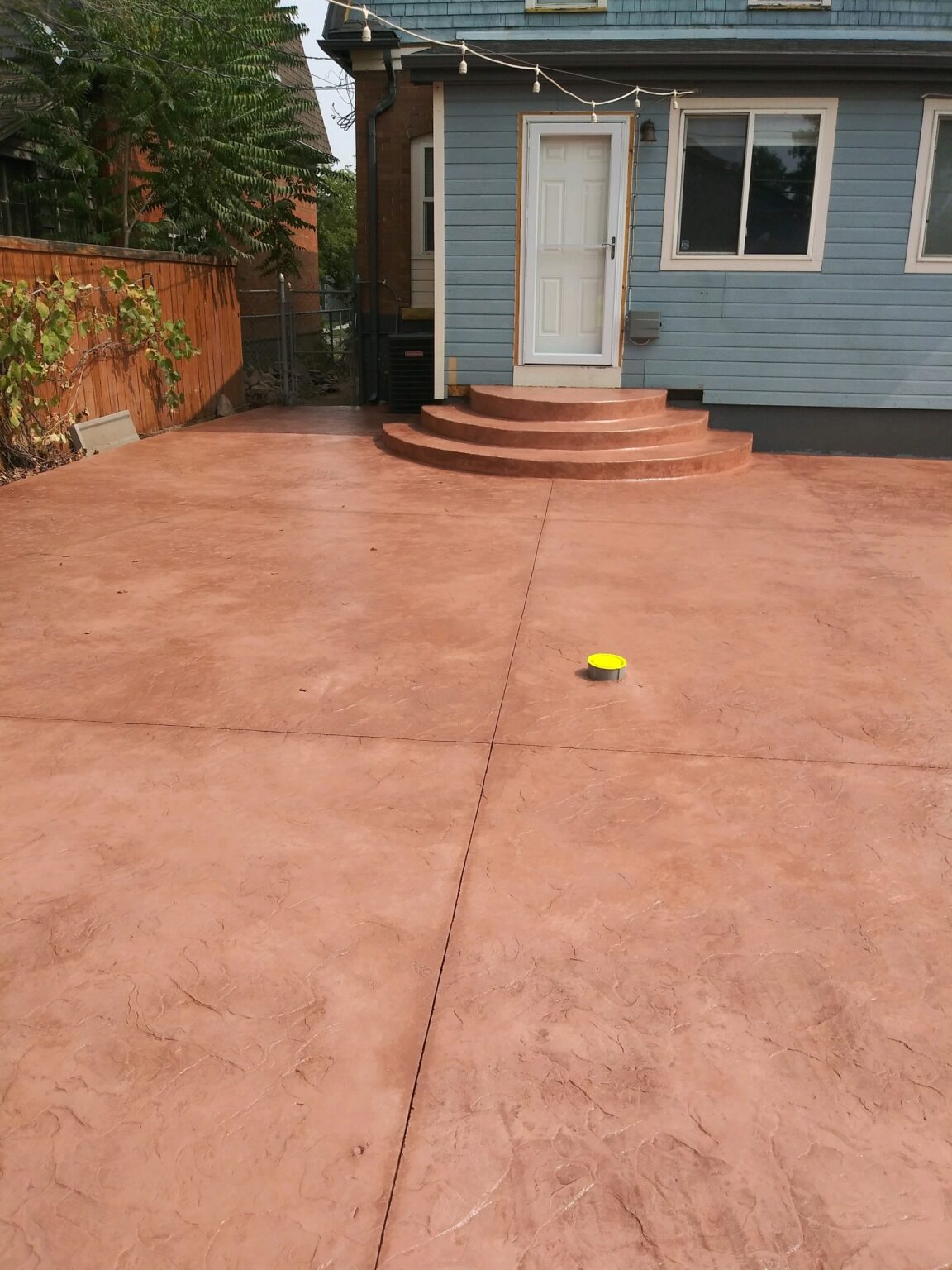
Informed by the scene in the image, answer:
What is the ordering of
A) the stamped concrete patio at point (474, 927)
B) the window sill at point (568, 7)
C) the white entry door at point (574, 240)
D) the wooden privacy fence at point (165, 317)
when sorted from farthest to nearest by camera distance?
the window sill at point (568, 7)
the white entry door at point (574, 240)
the wooden privacy fence at point (165, 317)
the stamped concrete patio at point (474, 927)

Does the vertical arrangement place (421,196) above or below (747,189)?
above

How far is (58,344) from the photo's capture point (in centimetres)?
731

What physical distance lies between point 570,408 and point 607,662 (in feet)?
16.4

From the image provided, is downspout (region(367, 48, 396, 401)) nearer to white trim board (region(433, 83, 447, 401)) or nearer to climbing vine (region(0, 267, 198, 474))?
white trim board (region(433, 83, 447, 401))

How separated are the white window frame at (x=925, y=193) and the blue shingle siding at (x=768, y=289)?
6cm

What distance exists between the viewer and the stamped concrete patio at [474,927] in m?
1.62

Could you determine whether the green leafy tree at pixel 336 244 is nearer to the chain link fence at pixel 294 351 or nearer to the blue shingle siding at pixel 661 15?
the chain link fence at pixel 294 351

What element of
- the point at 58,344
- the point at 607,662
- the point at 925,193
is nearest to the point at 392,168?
the point at 58,344

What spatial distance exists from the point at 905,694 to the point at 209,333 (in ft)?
29.6

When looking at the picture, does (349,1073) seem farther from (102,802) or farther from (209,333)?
(209,333)

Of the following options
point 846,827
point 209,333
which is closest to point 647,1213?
point 846,827

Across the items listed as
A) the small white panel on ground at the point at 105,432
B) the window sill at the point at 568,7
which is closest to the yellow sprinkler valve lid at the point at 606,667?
the small white panel on ground at the point at 105,432

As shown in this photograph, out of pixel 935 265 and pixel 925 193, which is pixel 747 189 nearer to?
pixel 925 193

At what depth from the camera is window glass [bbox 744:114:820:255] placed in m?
8.47
